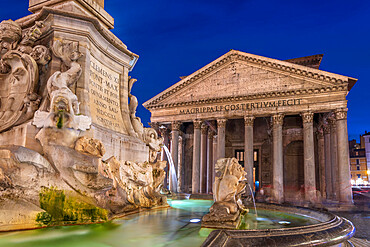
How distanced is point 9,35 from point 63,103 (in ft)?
6.00

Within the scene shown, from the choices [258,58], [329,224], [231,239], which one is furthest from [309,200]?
[231,239]

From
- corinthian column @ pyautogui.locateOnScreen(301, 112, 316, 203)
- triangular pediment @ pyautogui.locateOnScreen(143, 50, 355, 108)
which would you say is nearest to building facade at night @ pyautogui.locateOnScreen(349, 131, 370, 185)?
corinthian column @ pyautogui.locateOnScreen(301, 112, 316, 203)

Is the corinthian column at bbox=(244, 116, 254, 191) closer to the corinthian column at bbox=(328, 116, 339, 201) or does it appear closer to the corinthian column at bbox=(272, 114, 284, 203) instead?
the corinthian column at bbox=(272, 114, 284, 203)

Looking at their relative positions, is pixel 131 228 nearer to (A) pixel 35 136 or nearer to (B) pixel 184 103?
(A) pixel 35 136

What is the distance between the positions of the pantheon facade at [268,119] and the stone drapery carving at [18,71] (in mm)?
18756

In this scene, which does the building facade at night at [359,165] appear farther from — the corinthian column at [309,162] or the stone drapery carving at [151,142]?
the stone drapery carving at [151,142]

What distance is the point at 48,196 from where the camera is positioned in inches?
153

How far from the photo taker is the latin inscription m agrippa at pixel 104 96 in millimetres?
5410

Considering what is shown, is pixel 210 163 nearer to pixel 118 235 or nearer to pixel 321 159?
pixel 321 159

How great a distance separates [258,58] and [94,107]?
1943 cm

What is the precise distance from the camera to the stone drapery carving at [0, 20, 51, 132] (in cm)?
464

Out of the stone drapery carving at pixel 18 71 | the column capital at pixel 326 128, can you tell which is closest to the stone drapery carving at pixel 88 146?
the stone drapery carving at pixel 18 71

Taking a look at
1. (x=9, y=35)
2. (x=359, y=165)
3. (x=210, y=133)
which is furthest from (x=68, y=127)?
(x=359, y=165)

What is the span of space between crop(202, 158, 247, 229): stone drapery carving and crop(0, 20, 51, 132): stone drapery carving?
3.28 meters
